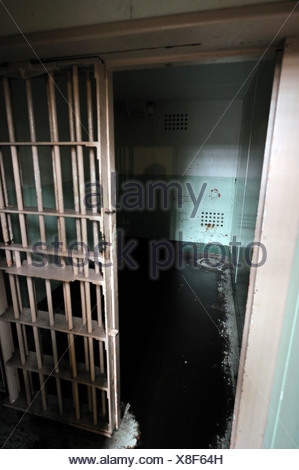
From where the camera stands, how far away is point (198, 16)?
0.81m

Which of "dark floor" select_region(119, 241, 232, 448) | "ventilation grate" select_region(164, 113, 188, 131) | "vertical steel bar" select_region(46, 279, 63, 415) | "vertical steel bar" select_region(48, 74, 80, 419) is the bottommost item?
"dark floor" select_region(119, 241, 232, 448)

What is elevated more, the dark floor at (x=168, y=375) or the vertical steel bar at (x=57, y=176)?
the vertical steel bar at (x=57, y=176)

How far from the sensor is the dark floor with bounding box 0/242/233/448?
4.97 feet

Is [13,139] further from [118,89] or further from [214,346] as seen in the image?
[118,89]

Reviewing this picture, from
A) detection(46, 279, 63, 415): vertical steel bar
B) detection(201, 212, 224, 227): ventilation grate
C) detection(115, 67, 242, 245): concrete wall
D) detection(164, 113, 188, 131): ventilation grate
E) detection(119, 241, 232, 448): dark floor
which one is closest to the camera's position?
detection(46, 279, 63, 415): vertical steel bar

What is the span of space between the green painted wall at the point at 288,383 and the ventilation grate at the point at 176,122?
398 cm

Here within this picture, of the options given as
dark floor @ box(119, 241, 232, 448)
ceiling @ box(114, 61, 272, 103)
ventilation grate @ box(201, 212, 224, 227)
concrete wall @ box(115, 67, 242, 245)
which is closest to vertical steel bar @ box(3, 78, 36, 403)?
dark floor @ box(119, 241, 232, 448)

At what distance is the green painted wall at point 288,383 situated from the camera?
88 cm

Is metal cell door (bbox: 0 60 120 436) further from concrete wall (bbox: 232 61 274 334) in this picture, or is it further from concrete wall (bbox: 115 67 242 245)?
concrete wall (bbox: 115 67 242 245)

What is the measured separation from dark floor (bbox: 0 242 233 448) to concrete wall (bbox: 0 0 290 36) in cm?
209

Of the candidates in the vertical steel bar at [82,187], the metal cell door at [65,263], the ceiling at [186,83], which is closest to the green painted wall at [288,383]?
the metal cell door at [65,263]

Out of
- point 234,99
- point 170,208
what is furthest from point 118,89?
point 170,208

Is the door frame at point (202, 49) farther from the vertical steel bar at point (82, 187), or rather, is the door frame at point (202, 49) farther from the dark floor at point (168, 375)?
the dark floor at point (168, 375)
